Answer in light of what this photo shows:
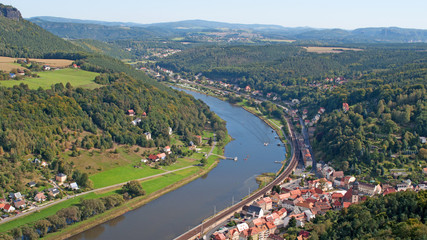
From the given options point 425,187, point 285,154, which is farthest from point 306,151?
point 425,187

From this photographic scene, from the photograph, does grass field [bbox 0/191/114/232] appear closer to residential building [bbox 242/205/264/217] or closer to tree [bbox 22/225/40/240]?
tree [bbox 22/225/40/240]

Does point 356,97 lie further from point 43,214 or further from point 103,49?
point 103,49

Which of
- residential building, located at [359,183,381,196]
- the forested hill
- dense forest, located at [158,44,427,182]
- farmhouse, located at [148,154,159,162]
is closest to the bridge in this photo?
dense forest, located at [158,44,427,182]

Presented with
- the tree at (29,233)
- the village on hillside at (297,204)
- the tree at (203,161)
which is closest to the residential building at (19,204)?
the tree at (29,233)

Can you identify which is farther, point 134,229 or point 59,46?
point 59,46

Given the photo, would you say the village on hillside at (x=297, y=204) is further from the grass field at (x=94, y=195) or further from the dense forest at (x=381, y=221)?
the grass field at (x=94, y=195)

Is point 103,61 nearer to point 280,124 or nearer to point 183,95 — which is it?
point 183,95
